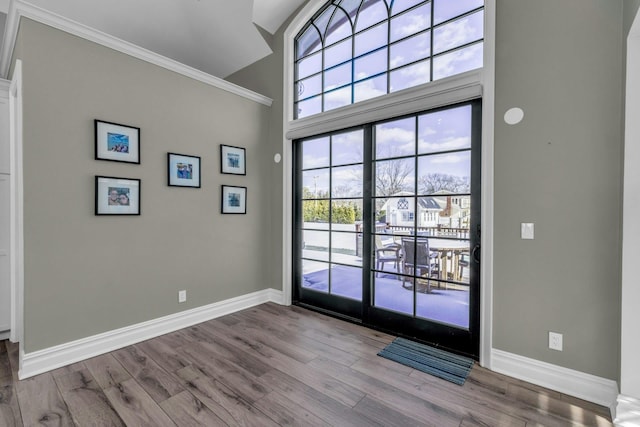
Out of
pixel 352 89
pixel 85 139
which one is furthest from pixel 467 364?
pixel 85 139

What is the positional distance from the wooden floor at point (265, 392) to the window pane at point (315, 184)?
5.36 ft

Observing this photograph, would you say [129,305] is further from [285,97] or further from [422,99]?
[422,99]

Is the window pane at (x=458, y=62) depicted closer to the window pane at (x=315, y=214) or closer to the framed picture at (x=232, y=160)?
the window pane at (x=315, y=214)

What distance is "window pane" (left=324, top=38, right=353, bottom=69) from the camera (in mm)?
3316

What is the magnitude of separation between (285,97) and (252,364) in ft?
9.70

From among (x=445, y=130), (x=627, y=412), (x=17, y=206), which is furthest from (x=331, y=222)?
(x=17, y=206)

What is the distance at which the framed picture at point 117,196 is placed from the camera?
8.33ft

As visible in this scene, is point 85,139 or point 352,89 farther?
point 352,89

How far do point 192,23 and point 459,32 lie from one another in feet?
9.82

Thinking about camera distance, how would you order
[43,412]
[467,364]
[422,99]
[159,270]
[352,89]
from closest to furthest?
[43,412] → [467,364] → [422,99] → [159,270] → [352,89]

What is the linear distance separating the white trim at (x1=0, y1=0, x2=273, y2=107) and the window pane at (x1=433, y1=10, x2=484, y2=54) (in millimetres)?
2270

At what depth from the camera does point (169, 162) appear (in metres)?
2.97

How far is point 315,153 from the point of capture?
360cm

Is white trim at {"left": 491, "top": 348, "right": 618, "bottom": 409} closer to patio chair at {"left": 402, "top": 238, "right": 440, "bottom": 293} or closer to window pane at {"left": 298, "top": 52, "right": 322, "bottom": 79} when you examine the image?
patio chair at {"left": 402, "top": 238, "right": 440, "bottom": 293}
